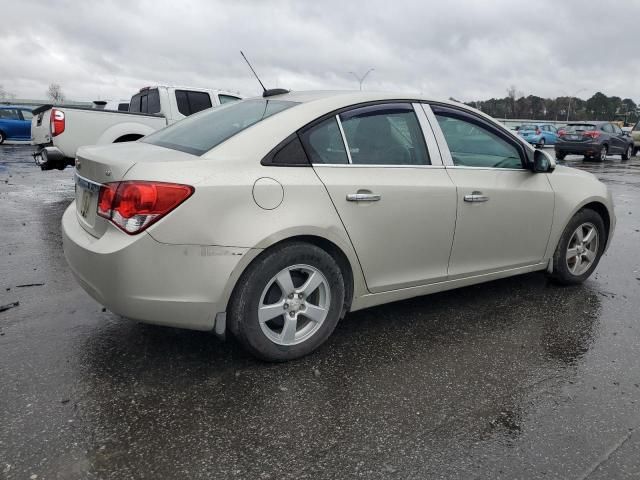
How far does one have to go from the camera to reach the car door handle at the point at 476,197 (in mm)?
3658

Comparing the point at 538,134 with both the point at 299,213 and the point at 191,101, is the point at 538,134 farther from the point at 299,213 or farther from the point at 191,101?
the point at 299,213

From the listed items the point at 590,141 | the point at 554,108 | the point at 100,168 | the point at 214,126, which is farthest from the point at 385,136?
the point at 554,108

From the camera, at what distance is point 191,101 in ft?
33.9

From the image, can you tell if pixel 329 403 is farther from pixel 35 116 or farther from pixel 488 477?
pixel 35 116

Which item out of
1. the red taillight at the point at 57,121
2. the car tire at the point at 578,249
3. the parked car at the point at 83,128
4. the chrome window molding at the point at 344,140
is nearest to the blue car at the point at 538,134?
the parked car at the point at 83,128

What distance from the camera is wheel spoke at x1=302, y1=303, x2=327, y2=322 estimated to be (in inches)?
122

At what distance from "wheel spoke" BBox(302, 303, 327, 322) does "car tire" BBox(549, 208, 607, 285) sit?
2.41m

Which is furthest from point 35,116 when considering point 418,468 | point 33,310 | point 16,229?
point 418,468

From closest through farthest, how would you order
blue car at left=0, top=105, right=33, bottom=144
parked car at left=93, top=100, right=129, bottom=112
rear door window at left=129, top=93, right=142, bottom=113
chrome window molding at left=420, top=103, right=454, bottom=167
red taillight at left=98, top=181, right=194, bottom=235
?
1. red taillight at left=98, top=181, right=194, bottom=235
2. chrome window molding at left=420, top=103, right=454, bottom=167
3. rear door window at left=129, top=93, right=142, bottom=113
4. parked car at left=93, top=100, right=129, bottom=112
5. blue car at left=0, top=105, right=33, bottom=144

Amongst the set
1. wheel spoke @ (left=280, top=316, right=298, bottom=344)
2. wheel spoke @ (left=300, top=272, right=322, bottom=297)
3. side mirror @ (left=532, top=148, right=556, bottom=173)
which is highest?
side mirror @ (left=532, top=148, right=556, bottom=173)

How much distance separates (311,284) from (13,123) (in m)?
23.7

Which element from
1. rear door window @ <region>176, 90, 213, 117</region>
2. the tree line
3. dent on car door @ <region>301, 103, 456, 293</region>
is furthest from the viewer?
the tree line

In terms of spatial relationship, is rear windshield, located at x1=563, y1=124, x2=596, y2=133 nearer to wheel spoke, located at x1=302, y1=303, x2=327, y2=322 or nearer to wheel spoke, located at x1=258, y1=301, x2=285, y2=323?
wheel spoke, located at x1=302, y1=303, x2=327, y2=322

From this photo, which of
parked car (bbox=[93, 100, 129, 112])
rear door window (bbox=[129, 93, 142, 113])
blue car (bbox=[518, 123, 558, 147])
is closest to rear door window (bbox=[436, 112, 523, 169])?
rear door window (bbox=[129, 93, 142, 113])
